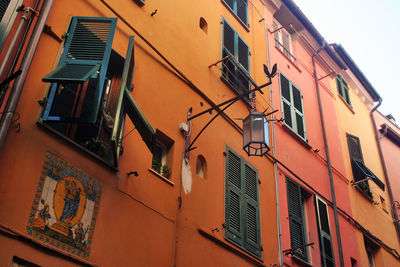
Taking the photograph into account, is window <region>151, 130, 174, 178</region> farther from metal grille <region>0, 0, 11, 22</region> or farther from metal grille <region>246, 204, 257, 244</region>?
metal grille <region>0, 0, 11, 22</region>

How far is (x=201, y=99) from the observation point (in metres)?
9.05

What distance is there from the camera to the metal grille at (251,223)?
340 inches

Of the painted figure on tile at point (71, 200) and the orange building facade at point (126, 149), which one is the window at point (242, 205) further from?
the painted figure on tile at point (71, 200)

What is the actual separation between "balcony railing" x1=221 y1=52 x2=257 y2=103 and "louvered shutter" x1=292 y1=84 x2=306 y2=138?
82.9 inches

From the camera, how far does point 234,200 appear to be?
8609mm

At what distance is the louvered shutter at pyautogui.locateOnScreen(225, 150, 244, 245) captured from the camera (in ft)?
26.9

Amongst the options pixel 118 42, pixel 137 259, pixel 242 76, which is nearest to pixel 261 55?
pixel 242 76

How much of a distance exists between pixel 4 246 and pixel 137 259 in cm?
184

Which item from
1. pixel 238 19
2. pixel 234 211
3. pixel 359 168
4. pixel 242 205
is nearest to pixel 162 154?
pixel 234 211

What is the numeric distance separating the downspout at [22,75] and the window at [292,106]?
6.79 m

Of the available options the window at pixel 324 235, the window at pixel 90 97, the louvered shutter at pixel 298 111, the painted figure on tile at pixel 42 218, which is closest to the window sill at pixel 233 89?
the louvered shutter at pixel 298 111

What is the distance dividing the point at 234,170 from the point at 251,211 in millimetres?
785

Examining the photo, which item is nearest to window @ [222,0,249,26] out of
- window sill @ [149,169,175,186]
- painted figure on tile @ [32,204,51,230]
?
window sill @ [149,169,175,186]

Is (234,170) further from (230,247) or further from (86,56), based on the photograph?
(86,56)
